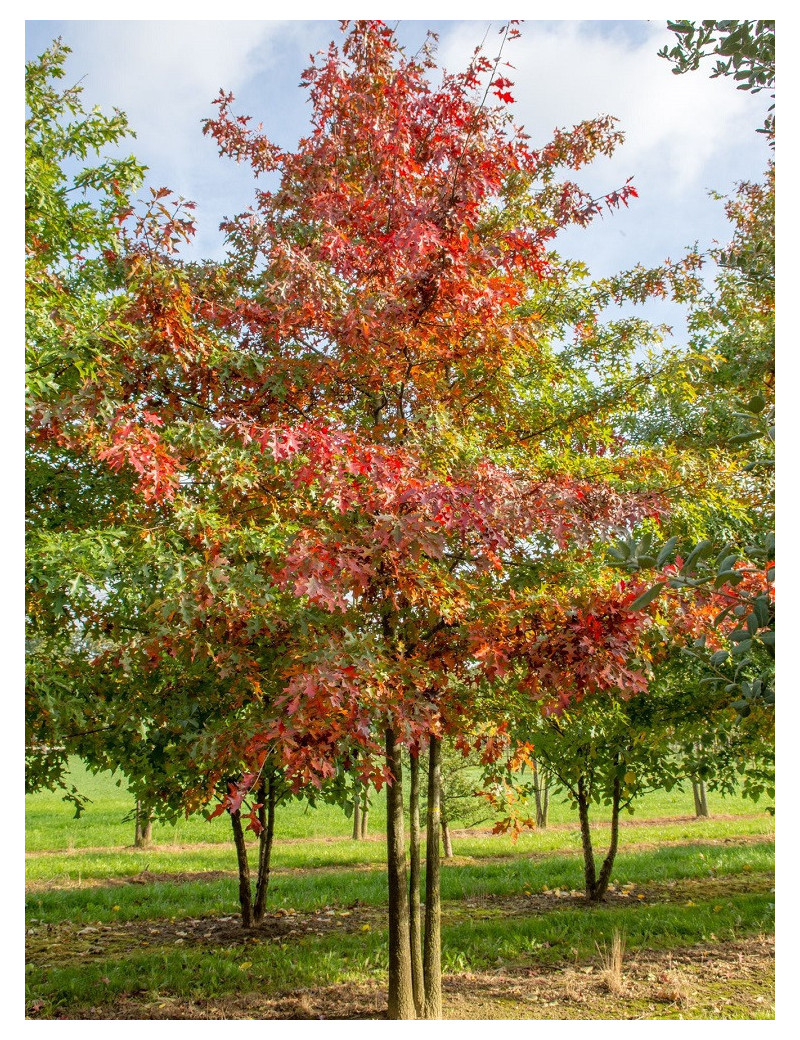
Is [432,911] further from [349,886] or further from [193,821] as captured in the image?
[193,821]

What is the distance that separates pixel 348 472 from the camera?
3123 mm

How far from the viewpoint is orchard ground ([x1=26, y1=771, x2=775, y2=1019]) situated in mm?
4695

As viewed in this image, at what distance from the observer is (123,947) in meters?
6.07

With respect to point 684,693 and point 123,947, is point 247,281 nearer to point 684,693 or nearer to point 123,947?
point 684,693

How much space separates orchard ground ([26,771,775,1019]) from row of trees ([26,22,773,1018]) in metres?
0.94

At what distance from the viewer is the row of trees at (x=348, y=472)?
3.05 m

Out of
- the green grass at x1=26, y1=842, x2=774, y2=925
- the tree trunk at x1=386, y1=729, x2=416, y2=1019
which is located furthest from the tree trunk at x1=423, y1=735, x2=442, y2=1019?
the green grass at x1=26, y1=842, x2=774, y2=925

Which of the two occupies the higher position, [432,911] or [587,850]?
[432,911]

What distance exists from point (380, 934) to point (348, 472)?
468 centimetres

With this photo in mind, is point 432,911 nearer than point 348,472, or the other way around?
point 348,472

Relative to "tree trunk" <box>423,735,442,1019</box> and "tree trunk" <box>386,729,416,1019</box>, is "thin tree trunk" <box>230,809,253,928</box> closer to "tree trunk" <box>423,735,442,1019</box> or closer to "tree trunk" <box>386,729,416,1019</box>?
"tree trunk" <box>423,735,442,1019</box>

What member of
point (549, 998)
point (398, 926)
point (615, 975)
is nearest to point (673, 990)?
point (615, 975)

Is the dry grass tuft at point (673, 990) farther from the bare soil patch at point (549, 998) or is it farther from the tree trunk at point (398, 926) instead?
the tree trunk at point (398, 926)

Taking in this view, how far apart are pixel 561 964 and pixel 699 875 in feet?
12.0
